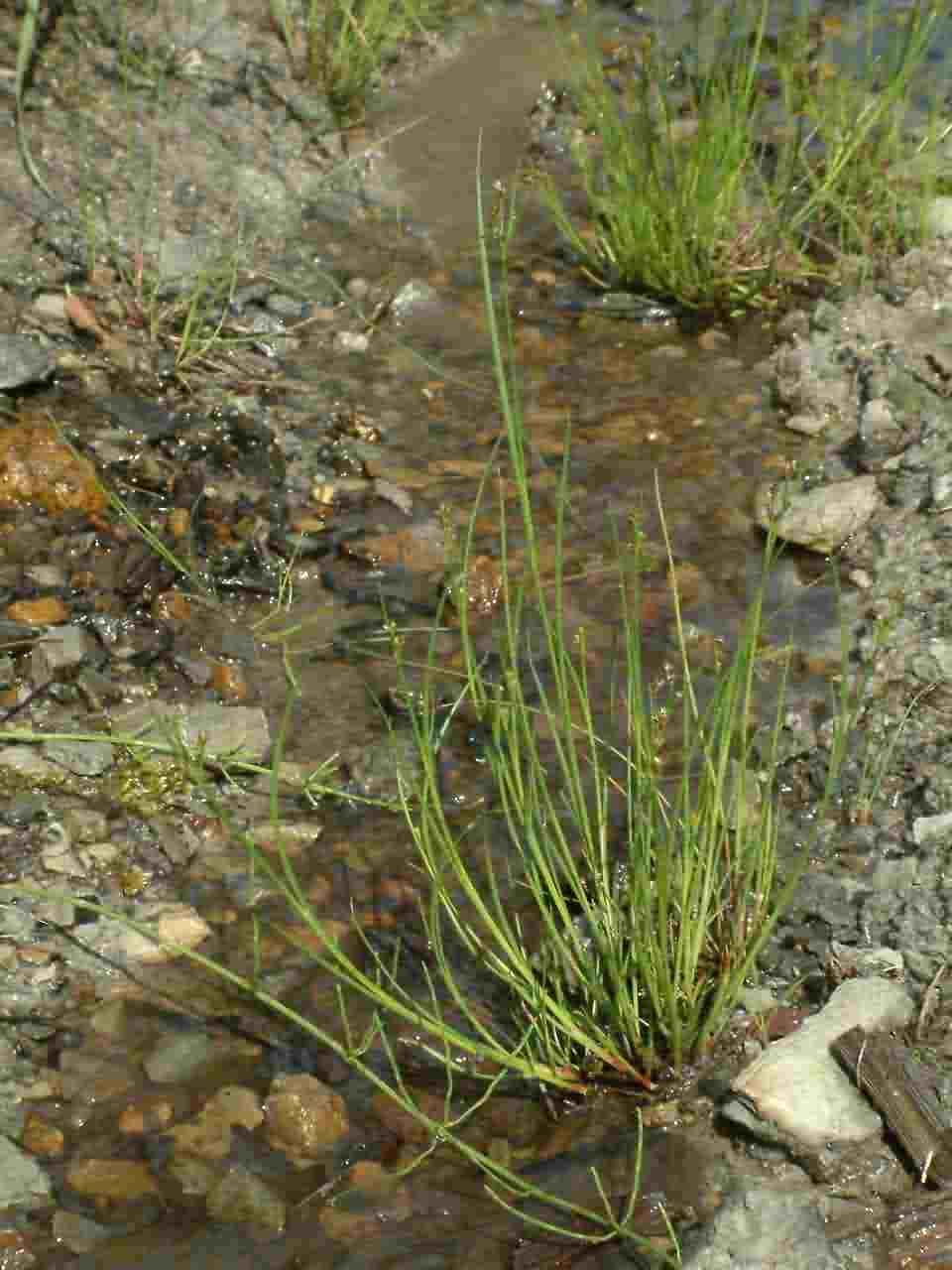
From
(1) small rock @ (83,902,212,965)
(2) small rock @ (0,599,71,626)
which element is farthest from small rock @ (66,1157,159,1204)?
(2) small rock @ (0,599,71,626)

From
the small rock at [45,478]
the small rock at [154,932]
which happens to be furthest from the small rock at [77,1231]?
the small rock at [45,478]

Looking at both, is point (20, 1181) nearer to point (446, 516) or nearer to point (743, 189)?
point (446, 516)

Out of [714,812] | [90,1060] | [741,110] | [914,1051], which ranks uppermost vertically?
[741,110]

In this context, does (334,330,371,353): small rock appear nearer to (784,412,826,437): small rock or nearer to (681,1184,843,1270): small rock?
(784,412,826,437): small rock

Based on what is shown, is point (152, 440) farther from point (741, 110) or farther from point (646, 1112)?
point (646, 1112)

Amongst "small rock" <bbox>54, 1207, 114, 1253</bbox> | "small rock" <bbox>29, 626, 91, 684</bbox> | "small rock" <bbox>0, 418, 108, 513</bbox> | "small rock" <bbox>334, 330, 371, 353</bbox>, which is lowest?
"small rock" <bbox>54, 1207, 114, 1253</bbox>

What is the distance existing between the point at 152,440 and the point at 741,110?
1938mm

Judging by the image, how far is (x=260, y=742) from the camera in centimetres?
349

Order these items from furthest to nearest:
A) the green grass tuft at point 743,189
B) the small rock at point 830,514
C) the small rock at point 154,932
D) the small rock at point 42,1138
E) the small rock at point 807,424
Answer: the green grass tuft at point 743,189
the small rock at point 807,424
the small rock at point 830,514
the small rock at point 154,932
the small rock at point 42,1138

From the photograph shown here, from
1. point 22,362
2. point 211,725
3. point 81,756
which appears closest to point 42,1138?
point 81,756

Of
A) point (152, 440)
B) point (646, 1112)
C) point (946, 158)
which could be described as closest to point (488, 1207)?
point (646, 1112)

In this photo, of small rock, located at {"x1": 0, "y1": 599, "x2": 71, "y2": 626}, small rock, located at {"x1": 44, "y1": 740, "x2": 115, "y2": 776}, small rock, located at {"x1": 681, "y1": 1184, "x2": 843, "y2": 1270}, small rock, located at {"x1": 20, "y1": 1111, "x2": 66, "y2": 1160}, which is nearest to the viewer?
small rock, located at {"x1": 681, "y1": 1184, "x2": 843, "y2": 1270}

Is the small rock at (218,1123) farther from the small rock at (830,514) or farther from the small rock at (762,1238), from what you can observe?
the small rock at (830,514)

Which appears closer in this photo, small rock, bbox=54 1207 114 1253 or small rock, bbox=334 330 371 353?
small rock, bbox=54 1207 114 1253
